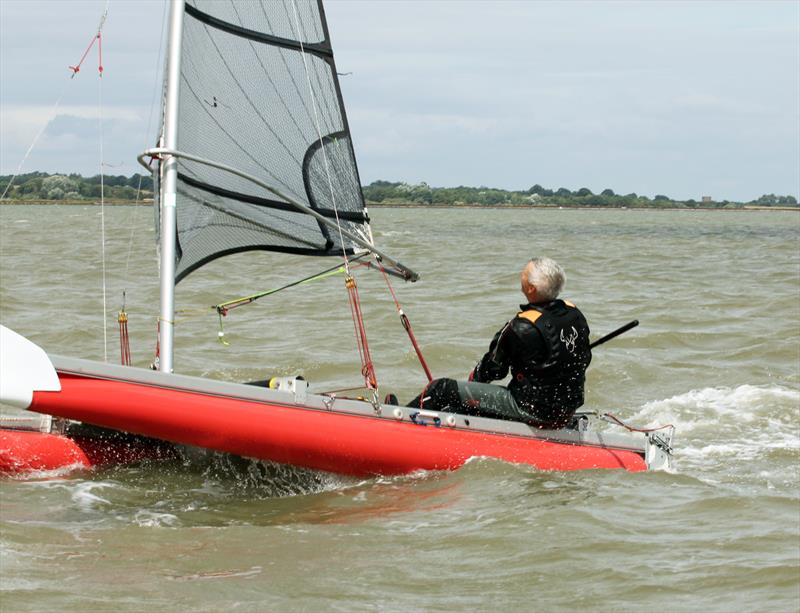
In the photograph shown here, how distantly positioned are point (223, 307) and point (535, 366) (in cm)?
196

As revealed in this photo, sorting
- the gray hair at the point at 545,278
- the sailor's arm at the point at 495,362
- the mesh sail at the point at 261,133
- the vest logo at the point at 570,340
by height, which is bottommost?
the sailor's arm at the point at 495,362

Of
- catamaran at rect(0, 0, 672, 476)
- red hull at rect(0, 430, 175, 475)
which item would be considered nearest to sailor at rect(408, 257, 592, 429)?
catamaran at rect(0, 0, 672, 476)


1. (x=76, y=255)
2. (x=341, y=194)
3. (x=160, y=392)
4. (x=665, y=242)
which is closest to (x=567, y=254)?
(x=665, y=242)

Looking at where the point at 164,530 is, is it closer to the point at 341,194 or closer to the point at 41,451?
the point at 41,451

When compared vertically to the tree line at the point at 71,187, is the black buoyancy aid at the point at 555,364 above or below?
below

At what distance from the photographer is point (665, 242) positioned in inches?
1241

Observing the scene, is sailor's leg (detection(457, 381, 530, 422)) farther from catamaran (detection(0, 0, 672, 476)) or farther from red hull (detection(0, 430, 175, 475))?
red hull (detection(0, 430, 175, 475))

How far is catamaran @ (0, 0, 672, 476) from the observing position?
17.6ft

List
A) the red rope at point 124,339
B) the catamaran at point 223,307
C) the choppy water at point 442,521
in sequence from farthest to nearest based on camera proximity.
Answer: the red rope at point 124,339, the catamaran at point 223,307, the choppy water at point 442,521

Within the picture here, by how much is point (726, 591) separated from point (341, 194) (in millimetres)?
3524

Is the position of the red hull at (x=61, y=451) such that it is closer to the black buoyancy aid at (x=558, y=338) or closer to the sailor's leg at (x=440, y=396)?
the sailor's leg at (x=440, y=396)

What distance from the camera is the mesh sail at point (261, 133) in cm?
646

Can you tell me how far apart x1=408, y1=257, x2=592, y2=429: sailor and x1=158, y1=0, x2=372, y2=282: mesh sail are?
4.23ft

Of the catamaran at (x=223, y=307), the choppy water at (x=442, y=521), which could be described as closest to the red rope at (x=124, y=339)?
the catamaran at (x=223, y=307)
